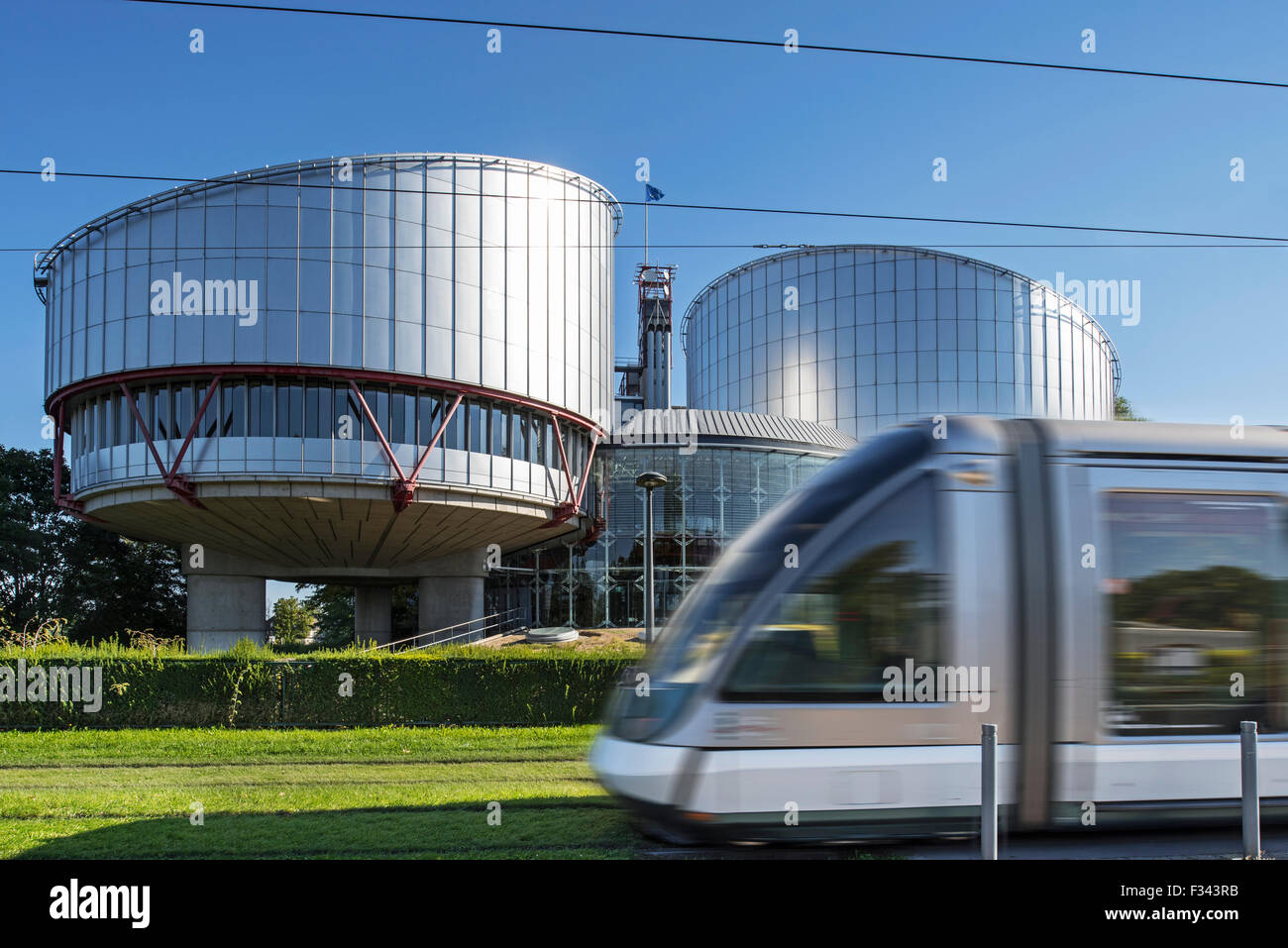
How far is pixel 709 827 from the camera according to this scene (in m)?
6.27

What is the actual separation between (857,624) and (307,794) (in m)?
7.25

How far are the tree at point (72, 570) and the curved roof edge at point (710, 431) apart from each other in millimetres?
25116

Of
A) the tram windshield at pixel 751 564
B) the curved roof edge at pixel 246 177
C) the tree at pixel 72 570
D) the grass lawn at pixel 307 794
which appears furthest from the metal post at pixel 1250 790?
the tree at pixel 72 570

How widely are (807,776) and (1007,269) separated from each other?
192 ft

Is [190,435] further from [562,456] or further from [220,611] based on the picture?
[562,456]

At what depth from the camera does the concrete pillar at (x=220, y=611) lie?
34531 millimetres

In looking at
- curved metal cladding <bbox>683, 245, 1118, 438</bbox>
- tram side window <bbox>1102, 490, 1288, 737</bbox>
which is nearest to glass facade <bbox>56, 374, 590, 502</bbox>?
tram side window <bbox>1102, 490, 1288, 737</bbox>

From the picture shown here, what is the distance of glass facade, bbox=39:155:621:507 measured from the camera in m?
27.3

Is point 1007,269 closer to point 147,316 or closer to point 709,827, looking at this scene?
point 147,316

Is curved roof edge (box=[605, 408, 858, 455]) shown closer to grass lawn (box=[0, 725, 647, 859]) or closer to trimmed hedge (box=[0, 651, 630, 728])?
trimmed hedge (box=[0, 651, 630, 728])

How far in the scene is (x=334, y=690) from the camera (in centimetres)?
1667
